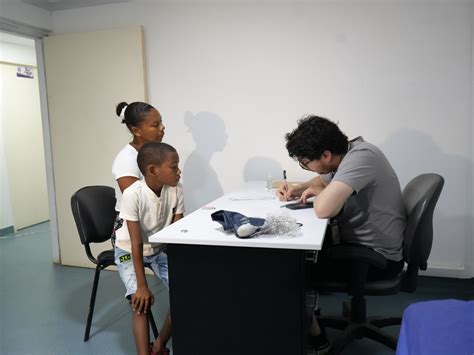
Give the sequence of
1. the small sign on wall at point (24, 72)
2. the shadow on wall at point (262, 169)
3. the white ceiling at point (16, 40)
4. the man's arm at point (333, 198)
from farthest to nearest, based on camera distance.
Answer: the small sign on wall at point (24, 72) < the white ceiling at point (16, 40) < the shadow on wall at point (262, 169) < the man's arm at point (333, 198)

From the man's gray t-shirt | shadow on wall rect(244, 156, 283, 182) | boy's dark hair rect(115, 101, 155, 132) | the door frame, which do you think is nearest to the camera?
the man's gray t-shirt

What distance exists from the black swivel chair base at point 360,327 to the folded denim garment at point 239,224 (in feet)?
2.53

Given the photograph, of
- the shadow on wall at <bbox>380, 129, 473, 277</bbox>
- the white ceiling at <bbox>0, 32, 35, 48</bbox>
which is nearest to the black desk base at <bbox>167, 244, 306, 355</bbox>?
the shadow on wall at <bbox>380, 129, 473, 277</bbox>

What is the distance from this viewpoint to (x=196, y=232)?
153 centimetres

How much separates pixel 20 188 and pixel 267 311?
4272 mm

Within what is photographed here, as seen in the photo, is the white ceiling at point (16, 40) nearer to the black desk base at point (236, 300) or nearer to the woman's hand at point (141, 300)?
the woman's hand at point (141, 300)

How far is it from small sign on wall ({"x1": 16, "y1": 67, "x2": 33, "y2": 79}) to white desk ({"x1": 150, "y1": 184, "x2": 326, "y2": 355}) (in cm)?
424

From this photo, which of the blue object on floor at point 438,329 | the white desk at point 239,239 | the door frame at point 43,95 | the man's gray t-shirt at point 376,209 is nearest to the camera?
the blue object on floor at point 438,329

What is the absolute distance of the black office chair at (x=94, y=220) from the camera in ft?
7.11

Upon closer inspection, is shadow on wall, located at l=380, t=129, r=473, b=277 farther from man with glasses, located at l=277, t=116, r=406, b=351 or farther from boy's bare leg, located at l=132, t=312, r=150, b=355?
boy's bare leg, located at l=132, t=312, r=150, b=355

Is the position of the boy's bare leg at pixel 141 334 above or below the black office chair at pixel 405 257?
below

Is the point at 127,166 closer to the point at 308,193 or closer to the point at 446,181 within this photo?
the point at 308,193

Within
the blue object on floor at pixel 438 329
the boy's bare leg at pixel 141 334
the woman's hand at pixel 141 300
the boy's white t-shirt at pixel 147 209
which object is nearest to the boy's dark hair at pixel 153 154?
the boy's white t-shirt at pixel 147 209

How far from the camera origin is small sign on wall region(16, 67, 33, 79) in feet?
15.7
